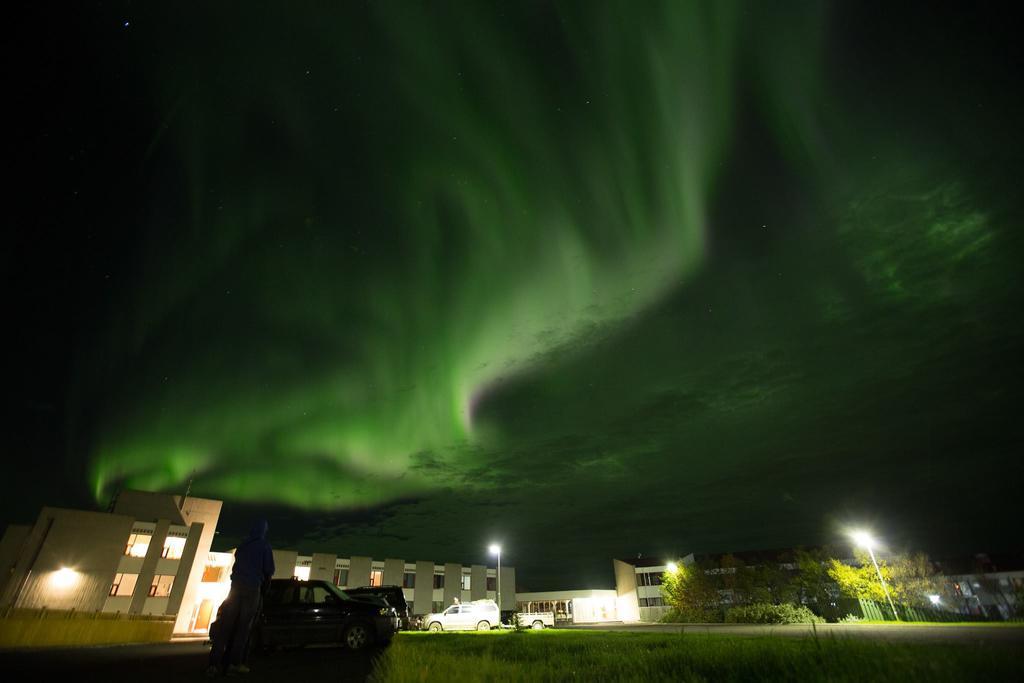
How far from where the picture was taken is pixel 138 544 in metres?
42.2

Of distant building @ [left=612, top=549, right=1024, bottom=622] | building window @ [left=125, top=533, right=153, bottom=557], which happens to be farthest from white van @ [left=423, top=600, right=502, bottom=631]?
distant building @ [left=612, top=549, right=1024, bottom=622]

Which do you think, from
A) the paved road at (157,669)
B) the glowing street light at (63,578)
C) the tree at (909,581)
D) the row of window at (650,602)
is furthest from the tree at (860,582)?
the glowing street light at (63,578)

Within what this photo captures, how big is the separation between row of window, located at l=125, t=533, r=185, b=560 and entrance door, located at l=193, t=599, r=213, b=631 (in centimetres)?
565

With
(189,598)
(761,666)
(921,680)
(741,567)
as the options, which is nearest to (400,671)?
(761,666)

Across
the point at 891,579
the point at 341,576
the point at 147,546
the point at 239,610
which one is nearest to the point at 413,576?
the point at 341,576

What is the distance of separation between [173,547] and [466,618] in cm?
3201

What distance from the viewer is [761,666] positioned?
5.59 meters

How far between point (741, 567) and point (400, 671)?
75861mm

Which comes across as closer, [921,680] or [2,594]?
[921,680]

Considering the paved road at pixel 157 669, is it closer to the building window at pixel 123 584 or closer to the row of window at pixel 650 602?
the building window at pixel 123 584

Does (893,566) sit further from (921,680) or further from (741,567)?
(921,680)

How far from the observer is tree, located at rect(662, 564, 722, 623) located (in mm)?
57500

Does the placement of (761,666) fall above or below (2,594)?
below

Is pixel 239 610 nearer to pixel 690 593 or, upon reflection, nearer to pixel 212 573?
pixel 212 573
